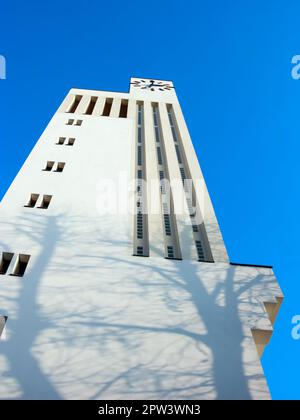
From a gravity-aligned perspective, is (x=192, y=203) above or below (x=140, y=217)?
above

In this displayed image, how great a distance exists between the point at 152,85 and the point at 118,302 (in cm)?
2821

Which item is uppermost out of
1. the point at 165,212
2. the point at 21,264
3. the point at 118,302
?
the point at 165,212

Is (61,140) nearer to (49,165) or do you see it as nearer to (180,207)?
(49,165)

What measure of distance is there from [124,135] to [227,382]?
15776mm

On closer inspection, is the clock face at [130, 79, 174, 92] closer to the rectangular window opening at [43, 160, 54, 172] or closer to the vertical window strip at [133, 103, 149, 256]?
the vertical window strip at [133, 103, 149, 256]

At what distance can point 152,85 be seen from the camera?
113 feet

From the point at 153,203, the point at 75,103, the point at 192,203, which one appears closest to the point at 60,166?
the point at 153,203

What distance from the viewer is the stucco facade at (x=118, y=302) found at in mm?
8063

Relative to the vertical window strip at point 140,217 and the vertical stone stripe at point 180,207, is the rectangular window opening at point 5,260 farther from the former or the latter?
the vertical stone stripe at point 180,207

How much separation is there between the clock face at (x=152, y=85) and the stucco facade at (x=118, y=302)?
759 inches

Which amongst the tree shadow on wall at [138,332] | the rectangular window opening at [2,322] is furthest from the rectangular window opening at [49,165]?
the rectangular window opening at [2,322]

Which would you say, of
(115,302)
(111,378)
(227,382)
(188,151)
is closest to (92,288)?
(115,302)

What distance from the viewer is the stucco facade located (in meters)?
8.06
